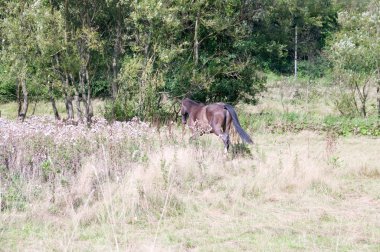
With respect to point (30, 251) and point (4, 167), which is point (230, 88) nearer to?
point (4, 167)

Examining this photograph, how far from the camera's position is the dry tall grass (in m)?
6.14

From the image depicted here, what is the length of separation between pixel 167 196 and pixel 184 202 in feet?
3.06

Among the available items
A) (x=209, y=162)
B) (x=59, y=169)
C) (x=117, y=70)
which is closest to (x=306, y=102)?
(x=117, y=70)

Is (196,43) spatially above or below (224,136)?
above

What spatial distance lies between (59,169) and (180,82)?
1143 centimetres

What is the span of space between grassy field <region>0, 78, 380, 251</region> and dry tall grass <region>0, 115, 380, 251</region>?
0.02 m

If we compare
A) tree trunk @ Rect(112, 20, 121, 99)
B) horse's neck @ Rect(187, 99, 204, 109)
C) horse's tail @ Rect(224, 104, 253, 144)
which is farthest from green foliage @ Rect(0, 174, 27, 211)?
tree trunk @ Rect(112, 20, 121, 99)

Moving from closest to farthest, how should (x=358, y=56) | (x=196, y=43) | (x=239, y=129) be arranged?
(x=239, y=129) → (x=358, y=56) → (x=196, y=43)

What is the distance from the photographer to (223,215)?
291 inches

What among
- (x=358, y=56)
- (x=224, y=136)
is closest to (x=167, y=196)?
(x=224, y=136)

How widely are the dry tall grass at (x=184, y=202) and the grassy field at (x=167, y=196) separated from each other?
19 millimetres

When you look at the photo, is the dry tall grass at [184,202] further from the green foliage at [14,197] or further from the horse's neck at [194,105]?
the horse's neck at [194,105]

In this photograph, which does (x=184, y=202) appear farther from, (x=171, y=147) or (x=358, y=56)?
(x=358, y=56)

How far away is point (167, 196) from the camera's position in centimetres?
679
